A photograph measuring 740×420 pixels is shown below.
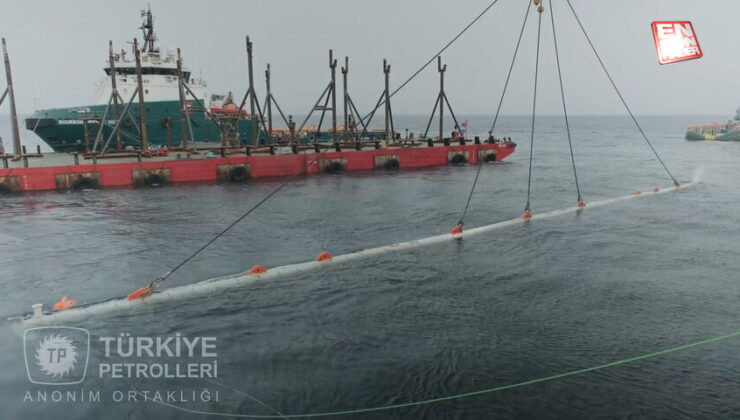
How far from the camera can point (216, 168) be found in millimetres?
33281

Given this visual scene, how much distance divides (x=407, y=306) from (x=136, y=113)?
38.3 m

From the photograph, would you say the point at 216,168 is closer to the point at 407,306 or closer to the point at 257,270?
the point at 257,270

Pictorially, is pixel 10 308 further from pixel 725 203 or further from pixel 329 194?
pixel 725 203

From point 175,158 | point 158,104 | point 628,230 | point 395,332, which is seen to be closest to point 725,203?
point 628,230

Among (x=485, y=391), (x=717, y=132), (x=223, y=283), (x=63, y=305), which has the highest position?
(x=717, y=132)

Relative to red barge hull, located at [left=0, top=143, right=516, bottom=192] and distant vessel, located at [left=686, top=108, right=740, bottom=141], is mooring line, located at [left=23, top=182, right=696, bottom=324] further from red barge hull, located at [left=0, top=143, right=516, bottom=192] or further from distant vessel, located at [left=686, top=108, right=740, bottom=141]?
distant vessel, located at [left=686, top=108, right=740, bottom=141]

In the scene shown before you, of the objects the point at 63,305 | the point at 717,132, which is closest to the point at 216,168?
the point at 63,305

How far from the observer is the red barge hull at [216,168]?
28656mm

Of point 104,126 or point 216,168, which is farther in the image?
point 104,126

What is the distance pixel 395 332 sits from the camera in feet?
33.4

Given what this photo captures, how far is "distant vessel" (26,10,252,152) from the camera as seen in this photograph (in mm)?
39594

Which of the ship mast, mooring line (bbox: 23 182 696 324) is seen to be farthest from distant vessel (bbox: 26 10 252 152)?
mooring line (bbox: 23 182 696 324)

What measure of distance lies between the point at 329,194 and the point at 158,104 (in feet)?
75.1

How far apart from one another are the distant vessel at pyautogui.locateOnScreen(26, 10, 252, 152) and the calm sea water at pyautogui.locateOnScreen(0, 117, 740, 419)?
17961 mm
